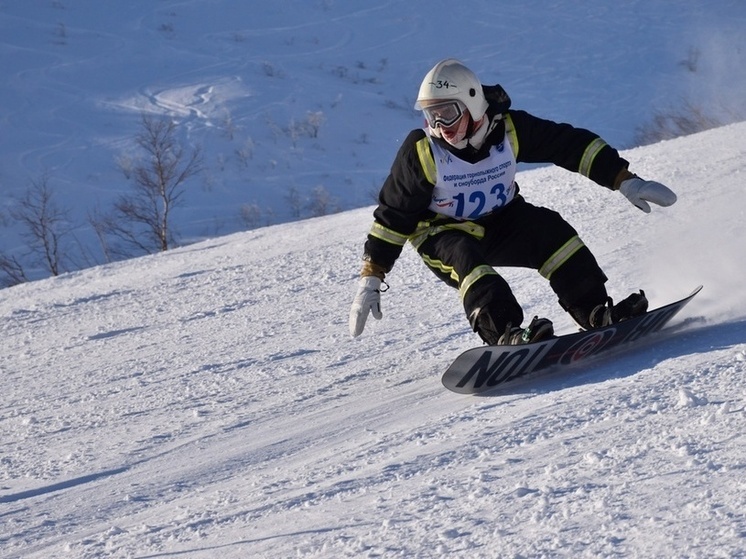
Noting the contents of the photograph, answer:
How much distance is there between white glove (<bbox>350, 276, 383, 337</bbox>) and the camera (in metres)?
4.32

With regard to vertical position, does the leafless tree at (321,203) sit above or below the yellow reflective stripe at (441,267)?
above

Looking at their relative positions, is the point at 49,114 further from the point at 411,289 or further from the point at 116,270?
the point at 411,289

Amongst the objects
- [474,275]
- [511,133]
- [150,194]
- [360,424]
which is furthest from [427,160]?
[150,194]

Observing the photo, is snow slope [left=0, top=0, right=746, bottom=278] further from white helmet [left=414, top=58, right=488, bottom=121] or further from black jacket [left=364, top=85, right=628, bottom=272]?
white helmet [left=414, top=58, right=488, bottom=121]

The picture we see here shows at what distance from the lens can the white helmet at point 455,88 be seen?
4254 millimetres

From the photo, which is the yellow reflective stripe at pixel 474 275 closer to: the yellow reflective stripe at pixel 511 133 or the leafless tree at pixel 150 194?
the yellow reflective stripe at pixel 511 133

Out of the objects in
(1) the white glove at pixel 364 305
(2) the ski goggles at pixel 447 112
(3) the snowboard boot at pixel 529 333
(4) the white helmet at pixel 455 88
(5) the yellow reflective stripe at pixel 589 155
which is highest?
(4) the white helmet at pixel 455 88

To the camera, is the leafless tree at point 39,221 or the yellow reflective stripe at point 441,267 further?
the leafless tree at point 39,221

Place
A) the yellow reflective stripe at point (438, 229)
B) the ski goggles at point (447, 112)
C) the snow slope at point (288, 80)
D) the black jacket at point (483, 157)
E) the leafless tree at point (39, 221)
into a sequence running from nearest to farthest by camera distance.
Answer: the ski goggles at point (447, 112), the black jacket at point (483, 157), the yellow reflective stripe at point (438, 229), the leafless tree at point (39, 221), the snow slope at point (288, 80)

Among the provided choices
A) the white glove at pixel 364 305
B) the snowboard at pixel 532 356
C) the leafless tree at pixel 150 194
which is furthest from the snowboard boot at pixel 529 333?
the leafless tree at pixel 150 194

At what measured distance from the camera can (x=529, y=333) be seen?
388 centimetres

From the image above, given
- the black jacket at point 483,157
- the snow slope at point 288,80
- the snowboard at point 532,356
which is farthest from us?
the snow slope at point 288,80

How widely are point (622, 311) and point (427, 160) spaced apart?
3.50 ft

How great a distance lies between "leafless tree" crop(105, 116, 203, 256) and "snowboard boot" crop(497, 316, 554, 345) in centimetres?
1519
